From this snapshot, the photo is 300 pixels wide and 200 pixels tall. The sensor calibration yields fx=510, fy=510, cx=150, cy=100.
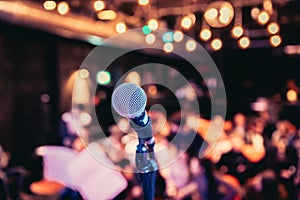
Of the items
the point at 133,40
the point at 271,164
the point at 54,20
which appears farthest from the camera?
the point at 133,40

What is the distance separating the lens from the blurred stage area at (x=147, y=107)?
10.5ft

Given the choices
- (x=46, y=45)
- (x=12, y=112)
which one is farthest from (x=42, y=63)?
(x=12, y=112)

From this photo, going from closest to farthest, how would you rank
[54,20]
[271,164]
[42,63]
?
[271,164] → [54,20] → [42,63]

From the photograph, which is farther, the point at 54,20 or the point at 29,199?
the point at 54,20

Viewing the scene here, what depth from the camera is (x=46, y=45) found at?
350 inches

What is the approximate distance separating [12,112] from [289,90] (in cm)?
757

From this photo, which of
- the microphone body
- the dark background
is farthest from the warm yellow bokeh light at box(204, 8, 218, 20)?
the microphone body

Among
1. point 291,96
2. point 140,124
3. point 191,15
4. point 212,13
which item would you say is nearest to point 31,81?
point 191,15

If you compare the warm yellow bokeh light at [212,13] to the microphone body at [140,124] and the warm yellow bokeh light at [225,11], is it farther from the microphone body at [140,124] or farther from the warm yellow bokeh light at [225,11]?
the microphone body at [140,124]

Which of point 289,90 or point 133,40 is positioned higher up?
point 133,40

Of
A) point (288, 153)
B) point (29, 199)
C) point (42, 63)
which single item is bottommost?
point (29, 199)

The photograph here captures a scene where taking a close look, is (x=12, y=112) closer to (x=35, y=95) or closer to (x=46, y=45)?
(x=35, y=95)

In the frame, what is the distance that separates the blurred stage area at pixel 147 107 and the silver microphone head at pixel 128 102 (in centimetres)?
26

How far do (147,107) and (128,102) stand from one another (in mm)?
343
